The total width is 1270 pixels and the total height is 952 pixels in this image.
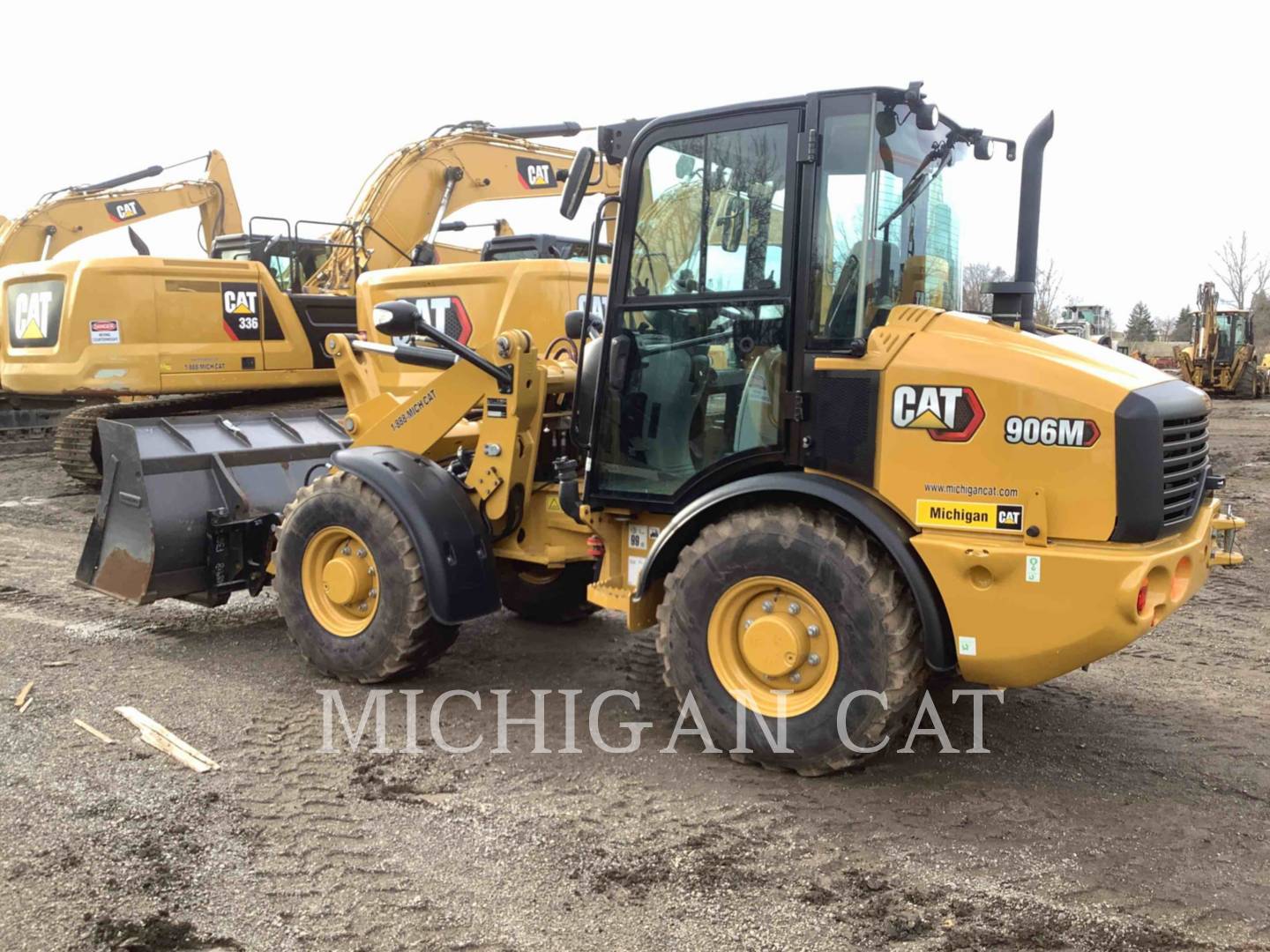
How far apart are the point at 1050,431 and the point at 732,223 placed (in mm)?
1360

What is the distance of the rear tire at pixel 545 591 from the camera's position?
574 cm

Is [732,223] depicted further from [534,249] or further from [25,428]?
[25,428]

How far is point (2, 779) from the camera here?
3.88 metres

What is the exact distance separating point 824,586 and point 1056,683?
1.93 m

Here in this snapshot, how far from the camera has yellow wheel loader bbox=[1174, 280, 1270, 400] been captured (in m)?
26.3

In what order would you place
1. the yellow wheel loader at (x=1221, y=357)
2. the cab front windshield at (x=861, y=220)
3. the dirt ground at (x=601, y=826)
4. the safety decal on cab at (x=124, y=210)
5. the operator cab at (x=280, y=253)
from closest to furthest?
the dirt ground at (x=601, y=826), the cab front windshield at (x=861, y=220), the operator cab at (x=280, y=253), the safety decal on cab at (x=124, y=210), the yellow wheel loader at (x=1221, y=357)

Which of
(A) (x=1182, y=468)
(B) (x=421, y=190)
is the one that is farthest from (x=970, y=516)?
(B) (x=421, y=190)

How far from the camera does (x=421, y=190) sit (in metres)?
12.1

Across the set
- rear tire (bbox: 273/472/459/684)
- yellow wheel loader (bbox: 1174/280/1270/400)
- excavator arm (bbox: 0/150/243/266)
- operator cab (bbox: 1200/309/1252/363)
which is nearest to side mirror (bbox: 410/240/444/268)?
excavator arm (bbox: 0/150/243/266)

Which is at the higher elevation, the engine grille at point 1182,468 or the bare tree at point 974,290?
the bare tree at point 974,290

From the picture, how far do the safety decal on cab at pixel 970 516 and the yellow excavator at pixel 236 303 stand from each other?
255 inches

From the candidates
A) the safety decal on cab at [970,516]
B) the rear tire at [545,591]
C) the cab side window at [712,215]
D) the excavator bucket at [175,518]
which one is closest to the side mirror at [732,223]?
the cab side window at [712,215]

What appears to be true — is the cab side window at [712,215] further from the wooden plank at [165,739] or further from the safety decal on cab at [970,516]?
the wooden plank at [165,739]

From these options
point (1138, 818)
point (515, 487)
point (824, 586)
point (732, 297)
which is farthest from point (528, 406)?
point (1138, 818)
